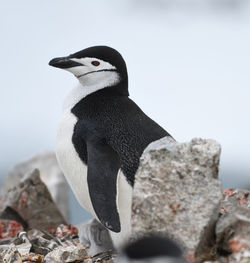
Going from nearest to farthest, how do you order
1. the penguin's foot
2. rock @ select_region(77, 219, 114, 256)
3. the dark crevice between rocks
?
the penguin's foot → rock @ select_region(77, 219, 114, 256) → the dark crevice between rocks

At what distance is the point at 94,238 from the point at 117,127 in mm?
1275

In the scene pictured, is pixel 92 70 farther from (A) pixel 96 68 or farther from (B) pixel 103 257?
(B) pixel 103 257

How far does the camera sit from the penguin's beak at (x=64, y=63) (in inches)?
181

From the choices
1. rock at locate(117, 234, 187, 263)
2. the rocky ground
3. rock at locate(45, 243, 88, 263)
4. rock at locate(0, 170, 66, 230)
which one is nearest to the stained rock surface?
the rocky ground

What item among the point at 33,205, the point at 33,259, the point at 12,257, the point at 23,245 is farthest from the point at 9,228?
the point at 12,257

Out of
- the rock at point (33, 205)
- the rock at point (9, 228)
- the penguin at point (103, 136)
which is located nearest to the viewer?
the penguin at point (103, 136)

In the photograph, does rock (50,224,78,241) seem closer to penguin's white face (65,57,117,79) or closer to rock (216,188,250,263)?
penguin's white face (65,57,117,79)

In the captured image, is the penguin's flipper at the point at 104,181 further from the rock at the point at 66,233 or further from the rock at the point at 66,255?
the rock at the point at 66,233

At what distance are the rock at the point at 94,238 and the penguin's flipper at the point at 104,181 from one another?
1.15 m

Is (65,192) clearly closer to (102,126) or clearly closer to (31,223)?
(31,223)

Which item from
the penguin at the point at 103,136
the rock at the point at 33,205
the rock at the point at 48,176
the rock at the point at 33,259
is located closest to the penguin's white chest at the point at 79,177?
the penguin at the point at 103,136

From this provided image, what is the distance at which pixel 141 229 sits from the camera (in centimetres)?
286

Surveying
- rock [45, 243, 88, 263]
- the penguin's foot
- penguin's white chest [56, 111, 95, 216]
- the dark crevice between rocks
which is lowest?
the dark crevice between rocks

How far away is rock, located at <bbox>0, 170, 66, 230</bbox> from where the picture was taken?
7.49m
